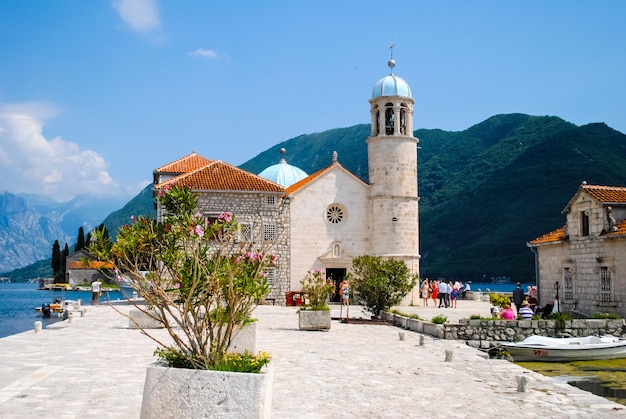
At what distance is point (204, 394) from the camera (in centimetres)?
680

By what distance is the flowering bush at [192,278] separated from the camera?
7820mm

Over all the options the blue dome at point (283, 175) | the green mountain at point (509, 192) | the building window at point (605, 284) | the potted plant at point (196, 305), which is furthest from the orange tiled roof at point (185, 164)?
the green mountain at point (509, 192)

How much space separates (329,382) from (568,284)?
17.9m

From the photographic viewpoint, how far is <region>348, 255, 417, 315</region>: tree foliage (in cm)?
2647

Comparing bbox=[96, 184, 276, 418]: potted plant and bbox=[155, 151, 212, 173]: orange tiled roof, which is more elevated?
bbox=[155, 151, 212, 173]: orange tiled roof

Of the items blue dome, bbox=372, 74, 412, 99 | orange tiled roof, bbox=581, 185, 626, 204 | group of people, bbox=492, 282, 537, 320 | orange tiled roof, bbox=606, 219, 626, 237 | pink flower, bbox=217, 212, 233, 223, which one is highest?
blue dome, bbox=372, 74, 412, 99

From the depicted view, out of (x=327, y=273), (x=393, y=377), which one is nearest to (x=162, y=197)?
(x=393, y=377)

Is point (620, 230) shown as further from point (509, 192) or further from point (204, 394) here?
point (509, 192)

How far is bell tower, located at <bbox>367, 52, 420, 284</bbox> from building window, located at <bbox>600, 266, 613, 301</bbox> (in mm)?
14821

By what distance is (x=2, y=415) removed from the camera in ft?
28.5

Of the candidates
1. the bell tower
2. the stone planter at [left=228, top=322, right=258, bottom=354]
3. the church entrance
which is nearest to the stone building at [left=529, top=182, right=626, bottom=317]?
the bell tower

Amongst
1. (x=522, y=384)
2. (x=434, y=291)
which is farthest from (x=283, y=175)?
(x=522, y=384)

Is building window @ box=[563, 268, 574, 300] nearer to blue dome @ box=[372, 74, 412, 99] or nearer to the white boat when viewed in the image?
the white boat

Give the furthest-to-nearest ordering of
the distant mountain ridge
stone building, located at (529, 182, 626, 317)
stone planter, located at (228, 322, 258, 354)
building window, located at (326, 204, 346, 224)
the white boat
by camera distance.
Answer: the distant mountain ridge < building window, located at (326, 204, 346, 224) < stone building, located at (529, 182, 626, 317) < the white boat < stone planter, located at (228, 322, 258, 354)
